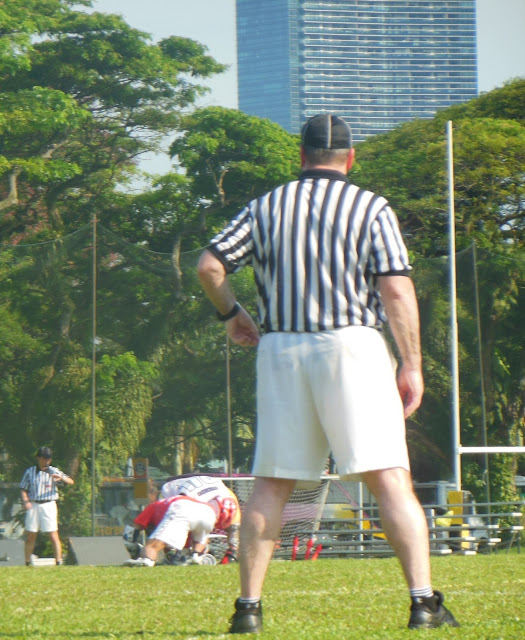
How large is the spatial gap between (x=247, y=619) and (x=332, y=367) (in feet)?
2.55

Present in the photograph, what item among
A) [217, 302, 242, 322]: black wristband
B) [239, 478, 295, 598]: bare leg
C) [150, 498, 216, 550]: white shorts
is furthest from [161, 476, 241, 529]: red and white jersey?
[239, 478, 295, 598]: bare leg

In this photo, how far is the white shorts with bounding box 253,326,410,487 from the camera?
3.45m

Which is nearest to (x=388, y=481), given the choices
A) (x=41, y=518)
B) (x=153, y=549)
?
(x=153, y=549)

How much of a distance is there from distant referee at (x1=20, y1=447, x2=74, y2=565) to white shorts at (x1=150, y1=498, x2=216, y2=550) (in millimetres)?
3428

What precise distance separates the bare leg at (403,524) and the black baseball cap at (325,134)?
3.31 ft

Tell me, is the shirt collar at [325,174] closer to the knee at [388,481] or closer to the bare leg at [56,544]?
the knee at [388,481]

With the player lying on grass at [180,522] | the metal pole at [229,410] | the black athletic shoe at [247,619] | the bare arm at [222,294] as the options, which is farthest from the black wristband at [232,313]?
the metal pole at [229,410]

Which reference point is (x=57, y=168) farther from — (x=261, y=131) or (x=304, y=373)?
(x=304, y=373)

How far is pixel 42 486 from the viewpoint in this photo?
44.1ft

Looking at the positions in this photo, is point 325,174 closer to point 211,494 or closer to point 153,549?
point 153,549

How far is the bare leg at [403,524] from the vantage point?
348cm

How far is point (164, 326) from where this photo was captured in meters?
15.5

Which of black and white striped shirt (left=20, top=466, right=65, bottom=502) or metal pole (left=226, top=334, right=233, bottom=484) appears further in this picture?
metal pole (left=226, top=334, right=233, bottom=484)

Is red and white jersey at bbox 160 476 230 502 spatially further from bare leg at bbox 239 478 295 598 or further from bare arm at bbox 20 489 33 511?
bare leg at bbox 239 478 295 598
